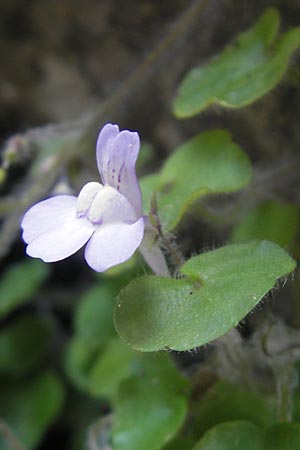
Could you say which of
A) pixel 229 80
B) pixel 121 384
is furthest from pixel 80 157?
pixel 121 384

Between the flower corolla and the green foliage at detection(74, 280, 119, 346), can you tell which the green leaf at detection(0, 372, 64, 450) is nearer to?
the green foliage at detection(74, 280, 119, 346)

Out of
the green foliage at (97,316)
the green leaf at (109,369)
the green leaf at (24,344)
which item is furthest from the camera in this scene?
the green leaf at (24,344)

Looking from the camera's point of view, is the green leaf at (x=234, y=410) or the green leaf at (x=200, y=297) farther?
the green leaf at (x=234, y=410)

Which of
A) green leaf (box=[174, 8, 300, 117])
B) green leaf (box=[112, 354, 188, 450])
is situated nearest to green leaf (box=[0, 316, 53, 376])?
green leaf (box=[112, 354, 188, 450])

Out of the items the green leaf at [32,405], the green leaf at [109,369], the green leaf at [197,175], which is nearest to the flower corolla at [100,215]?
the green leaf at [197,175]

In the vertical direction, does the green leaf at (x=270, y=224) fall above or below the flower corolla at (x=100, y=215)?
below

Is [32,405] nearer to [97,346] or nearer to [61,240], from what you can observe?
[97,346]

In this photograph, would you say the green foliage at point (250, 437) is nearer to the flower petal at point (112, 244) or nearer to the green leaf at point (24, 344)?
the flower petal at point (112, 244)
